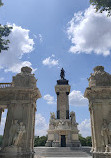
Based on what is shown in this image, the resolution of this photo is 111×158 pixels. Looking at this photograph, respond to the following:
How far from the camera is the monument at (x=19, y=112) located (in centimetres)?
1407

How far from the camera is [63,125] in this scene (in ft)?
104

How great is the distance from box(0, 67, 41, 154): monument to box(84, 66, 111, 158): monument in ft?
22.4

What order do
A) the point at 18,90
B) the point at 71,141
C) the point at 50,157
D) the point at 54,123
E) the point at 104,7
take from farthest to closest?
the point at 54,123 < the point at 71,141 < the point at 50,157 < the point at 18,90 < the point at 104,7

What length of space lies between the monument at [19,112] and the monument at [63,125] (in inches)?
618

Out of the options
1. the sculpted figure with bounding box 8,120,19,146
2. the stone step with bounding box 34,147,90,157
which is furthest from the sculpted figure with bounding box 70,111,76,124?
the sculpted figure with bounding box 8,120,19,146

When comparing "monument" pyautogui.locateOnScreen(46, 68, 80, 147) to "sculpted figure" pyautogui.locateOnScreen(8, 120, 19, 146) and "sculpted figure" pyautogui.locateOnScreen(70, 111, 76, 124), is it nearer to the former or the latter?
"sculpted figure" pyautogui.locateOnScreen(70, 111, 76, 124)

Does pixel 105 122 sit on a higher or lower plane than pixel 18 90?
lower

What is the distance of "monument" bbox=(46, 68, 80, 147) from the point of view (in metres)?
30.5

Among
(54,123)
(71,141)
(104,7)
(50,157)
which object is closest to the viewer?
(104,7)

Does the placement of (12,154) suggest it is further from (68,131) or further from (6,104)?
(68,131)

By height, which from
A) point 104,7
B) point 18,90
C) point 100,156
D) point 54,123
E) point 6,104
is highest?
point 104,7

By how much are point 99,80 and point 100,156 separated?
8.24 metres

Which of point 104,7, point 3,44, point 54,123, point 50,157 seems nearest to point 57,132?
point 54,123

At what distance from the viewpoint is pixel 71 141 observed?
30.5 meters
